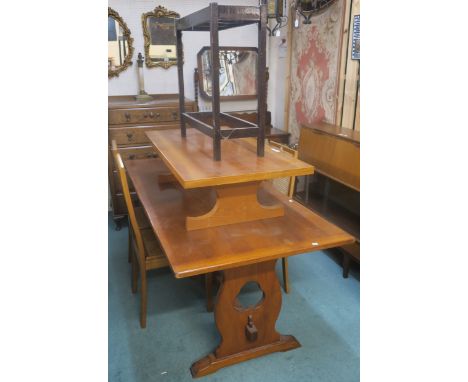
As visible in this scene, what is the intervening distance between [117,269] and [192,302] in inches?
27.9

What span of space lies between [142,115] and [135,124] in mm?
98

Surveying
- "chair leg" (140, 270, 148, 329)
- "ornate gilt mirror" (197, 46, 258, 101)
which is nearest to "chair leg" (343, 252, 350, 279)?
"chair leg" (140, 270, 148, 329)

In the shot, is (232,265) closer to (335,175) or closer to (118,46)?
(335,175)

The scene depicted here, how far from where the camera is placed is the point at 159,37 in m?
3.46

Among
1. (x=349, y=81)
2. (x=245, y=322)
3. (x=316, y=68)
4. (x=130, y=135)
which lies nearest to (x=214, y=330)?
(x=245, y=322)

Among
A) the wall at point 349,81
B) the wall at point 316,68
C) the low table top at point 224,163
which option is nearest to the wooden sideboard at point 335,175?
the wall at point 349,81

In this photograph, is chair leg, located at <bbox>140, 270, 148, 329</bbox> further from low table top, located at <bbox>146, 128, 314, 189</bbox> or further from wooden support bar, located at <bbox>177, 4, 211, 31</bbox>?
wooden support bar, located at <bbox>177, 4, 211, 31</bbox>

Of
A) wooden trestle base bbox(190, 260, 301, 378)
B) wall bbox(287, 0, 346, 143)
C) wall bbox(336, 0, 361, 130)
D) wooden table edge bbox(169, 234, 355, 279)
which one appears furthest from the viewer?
wall bbox(287, 0, 346, 143)

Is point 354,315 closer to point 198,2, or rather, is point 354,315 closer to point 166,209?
point 166,209

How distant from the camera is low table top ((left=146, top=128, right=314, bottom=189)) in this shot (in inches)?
58.7

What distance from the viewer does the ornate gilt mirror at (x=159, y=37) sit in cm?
339

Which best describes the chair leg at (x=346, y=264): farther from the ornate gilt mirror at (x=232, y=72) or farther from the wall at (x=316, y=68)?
the ornate gilt mirror at (x=232, y=72)

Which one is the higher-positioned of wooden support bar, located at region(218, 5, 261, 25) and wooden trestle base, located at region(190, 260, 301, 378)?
wooden support bar, located at region(218, 5, 261, 25)

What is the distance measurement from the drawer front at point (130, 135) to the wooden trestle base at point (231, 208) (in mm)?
1670
